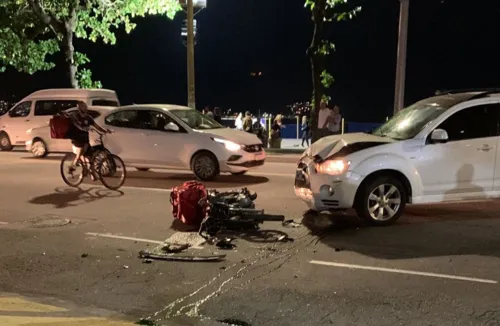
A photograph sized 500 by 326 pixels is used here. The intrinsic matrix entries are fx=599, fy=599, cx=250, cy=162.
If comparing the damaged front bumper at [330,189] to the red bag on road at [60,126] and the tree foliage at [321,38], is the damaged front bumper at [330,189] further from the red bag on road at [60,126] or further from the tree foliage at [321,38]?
the tree foliage at [321,38]

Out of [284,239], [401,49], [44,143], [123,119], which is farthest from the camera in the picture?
[401,49]

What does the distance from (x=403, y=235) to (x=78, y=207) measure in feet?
17.6

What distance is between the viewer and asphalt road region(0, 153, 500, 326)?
5.48m

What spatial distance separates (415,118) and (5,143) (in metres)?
15.3

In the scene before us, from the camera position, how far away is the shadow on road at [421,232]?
7.34 meters

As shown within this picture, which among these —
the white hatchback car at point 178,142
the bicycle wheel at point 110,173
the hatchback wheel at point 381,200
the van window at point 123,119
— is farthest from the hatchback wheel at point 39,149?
the hatchback wheel at point 381,200

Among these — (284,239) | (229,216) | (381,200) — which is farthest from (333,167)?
(229,216)

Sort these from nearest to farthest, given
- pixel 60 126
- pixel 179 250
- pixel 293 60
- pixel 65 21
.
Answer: pixel 179 250, pixel 60 126, pixel 65 21, pixel 293 60

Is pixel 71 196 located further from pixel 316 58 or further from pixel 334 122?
pixel 316 58

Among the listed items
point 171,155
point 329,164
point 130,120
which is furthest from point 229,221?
point 130,120

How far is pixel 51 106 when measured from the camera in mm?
18922

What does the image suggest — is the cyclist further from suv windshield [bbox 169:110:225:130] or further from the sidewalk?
the sidewalk

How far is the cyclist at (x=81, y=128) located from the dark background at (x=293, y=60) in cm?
3032

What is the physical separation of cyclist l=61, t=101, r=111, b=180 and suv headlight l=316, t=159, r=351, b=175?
512 centimetres
